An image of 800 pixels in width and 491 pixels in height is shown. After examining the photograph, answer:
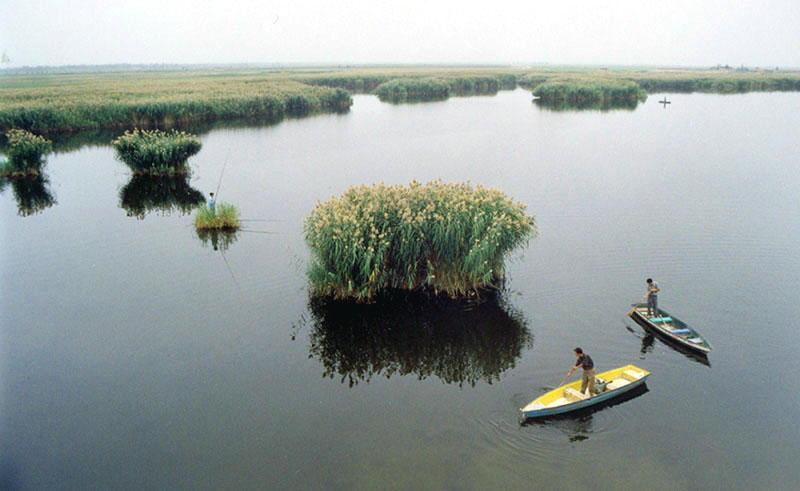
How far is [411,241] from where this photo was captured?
784 inches

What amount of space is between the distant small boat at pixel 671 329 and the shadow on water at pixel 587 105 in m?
63.4

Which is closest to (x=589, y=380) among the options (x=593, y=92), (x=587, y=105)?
(x=587, y=105)

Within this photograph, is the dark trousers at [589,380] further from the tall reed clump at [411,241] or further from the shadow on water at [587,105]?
the shadow on water at [587,105]

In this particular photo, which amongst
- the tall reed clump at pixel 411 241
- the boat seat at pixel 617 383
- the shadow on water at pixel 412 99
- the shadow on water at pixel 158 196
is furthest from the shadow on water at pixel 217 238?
the shadow on water at pixel 412 99

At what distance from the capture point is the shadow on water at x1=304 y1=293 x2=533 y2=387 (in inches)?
634

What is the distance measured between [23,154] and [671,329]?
134 ft

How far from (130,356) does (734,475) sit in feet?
52.6

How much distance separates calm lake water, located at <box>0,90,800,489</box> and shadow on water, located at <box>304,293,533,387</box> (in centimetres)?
8

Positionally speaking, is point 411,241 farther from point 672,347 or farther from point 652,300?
point 672,347

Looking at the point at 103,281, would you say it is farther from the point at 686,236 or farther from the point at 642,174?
the point at 642,174

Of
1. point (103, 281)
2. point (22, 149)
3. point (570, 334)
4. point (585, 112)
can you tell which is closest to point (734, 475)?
point (570, 334)

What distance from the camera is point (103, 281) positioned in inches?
845

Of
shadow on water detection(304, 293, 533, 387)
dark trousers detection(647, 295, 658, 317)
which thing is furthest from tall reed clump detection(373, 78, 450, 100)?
dark trousers detection(647, 295, 658, 317)

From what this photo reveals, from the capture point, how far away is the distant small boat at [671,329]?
1641cm
